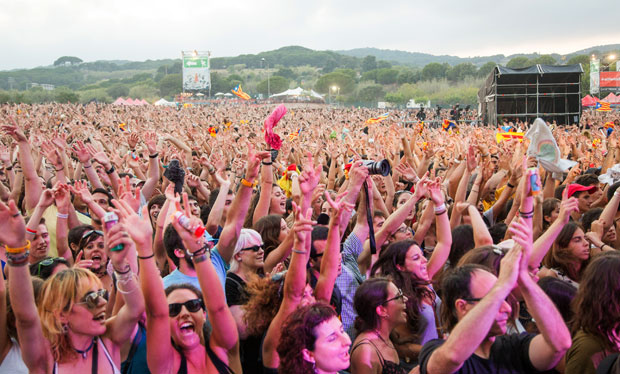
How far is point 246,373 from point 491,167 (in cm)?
526

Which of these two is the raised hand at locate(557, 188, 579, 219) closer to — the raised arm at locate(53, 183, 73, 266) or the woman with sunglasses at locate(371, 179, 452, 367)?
the woman with sunglasses at locate(371, 179, 452, 367)

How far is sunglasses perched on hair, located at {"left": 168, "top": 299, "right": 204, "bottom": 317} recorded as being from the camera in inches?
103

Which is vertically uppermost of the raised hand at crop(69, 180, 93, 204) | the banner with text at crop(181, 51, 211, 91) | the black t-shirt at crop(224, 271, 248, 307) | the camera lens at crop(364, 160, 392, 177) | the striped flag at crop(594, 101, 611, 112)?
the banner with text at crop(181, 51, 211, 91)

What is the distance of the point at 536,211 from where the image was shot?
397cm

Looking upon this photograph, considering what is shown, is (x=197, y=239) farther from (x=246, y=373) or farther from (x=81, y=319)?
(x=246, y=373)

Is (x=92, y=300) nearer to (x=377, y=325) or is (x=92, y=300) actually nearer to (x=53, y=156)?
(x=377, y=325)

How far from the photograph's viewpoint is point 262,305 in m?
2.79

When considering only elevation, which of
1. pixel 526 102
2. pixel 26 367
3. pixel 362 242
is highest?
pixel 526 102

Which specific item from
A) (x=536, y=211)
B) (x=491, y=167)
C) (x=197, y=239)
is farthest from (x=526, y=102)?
(x=197, y=239)

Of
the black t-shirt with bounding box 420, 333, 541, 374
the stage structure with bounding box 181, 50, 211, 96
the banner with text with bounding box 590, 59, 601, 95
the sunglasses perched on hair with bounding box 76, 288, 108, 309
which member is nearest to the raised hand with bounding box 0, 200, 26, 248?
the sunglasses perched on hair with bounding box 76, 288, 108, 309

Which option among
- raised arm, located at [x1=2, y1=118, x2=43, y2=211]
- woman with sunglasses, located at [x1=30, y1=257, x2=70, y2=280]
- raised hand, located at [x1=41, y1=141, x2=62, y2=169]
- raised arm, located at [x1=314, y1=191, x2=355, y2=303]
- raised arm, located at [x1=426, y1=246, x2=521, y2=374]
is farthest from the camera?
raised hand, located at [x1=41, y1=141, x2=62, y2=169]

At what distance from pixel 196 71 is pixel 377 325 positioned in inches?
2476

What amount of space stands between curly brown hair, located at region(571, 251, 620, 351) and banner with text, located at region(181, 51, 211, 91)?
6205cm

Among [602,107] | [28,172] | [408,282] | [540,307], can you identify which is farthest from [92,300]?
[602,107]
